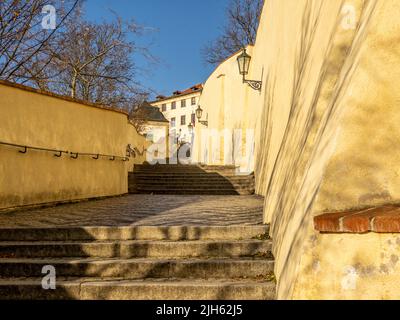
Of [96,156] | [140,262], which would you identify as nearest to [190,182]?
[96,156]

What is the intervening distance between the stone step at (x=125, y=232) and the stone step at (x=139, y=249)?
228mm

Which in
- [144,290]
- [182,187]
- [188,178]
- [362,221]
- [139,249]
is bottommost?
[144,290]

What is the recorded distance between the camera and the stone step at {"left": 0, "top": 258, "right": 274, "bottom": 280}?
Answer: 162 inches

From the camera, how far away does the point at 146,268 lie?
13.7 ft

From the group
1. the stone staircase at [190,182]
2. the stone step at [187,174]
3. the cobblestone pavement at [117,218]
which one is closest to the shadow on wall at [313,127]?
the cobblestone pavement at [117,218]

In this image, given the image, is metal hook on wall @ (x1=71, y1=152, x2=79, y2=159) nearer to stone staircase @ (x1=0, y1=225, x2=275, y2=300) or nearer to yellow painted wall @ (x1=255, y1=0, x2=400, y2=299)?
stone staircase @ (x1=0, y1=225, x2=275, y2=300)

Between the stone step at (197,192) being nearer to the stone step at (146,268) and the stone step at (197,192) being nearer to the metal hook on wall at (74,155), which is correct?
the metal hook on wall at (74,155)

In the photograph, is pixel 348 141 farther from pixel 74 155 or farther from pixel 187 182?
pixel 187 182

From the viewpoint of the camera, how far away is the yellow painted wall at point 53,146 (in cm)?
689

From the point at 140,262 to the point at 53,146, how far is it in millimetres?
4707

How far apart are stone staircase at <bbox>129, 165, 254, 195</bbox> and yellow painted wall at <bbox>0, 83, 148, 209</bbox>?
1.81 m

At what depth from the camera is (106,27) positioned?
14367mm
